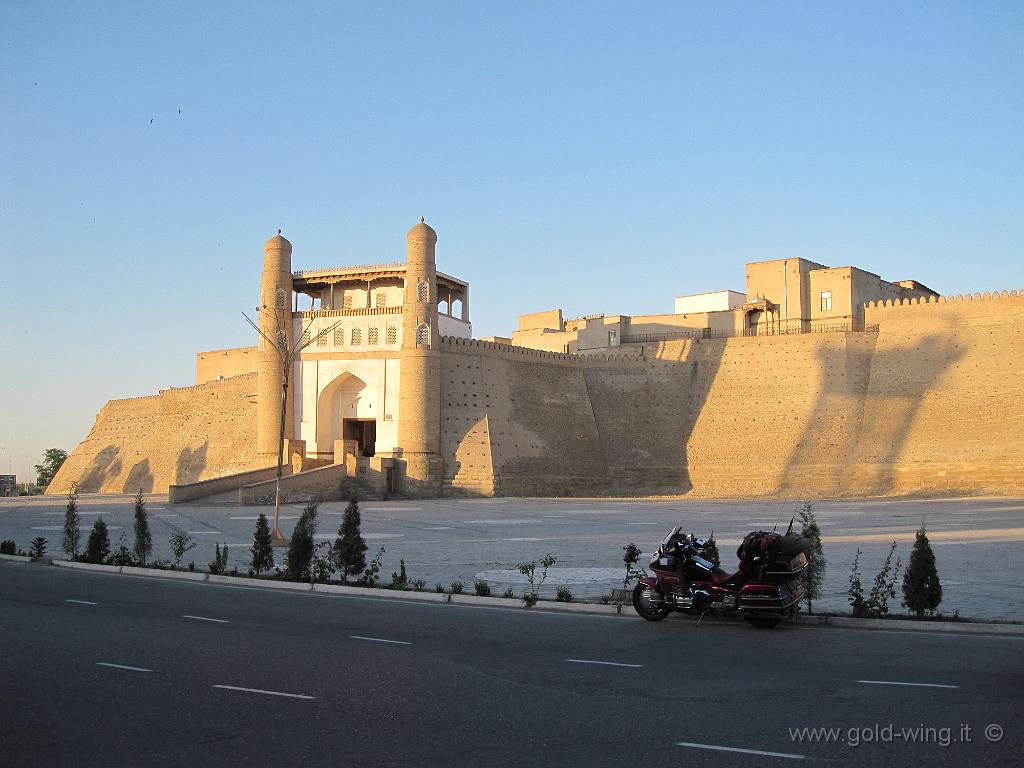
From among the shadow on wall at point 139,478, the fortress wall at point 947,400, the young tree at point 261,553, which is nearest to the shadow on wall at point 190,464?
the shadow on wall at point 139,478

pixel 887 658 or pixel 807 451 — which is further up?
pixel 807 451

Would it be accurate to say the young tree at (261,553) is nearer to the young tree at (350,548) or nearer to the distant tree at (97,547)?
the young tree at (350,548)

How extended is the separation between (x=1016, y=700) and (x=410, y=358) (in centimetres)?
3171

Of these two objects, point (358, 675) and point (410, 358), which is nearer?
point (358, 675)

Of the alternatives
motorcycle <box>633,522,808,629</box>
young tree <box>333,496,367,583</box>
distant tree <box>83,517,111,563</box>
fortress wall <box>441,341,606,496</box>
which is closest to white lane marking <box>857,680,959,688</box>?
motorcycle <box>633,522,808,629</box>

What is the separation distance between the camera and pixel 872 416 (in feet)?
122

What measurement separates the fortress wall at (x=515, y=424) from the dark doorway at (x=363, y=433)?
12.9ft

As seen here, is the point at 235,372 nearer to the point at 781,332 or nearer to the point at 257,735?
the point at 781,332

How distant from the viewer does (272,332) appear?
3856cm

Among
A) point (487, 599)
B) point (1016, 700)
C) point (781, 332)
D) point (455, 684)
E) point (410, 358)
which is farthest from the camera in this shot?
point (781, 332)

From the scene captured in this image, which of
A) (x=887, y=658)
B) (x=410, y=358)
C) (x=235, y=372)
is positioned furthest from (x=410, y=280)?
(x=887, y=658)

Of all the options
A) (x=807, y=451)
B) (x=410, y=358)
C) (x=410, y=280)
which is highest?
(x=410, y=280)

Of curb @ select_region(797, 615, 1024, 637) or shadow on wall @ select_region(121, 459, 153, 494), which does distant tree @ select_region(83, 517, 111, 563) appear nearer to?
curb @ select_region(797, 615, 1024, 637)

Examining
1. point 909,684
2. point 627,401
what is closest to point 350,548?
point 909,684
